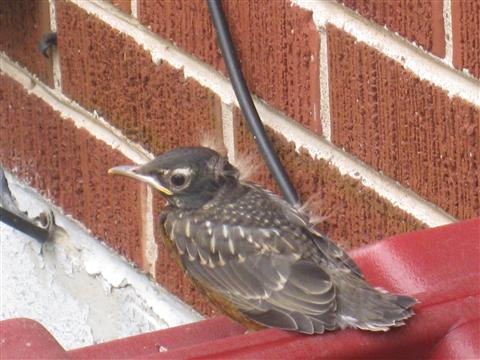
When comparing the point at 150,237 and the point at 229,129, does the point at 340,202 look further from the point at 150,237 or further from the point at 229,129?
the point at 150,237

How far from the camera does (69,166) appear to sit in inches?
124

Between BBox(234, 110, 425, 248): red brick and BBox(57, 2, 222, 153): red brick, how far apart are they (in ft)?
0.64

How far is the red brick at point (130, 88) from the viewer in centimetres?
264

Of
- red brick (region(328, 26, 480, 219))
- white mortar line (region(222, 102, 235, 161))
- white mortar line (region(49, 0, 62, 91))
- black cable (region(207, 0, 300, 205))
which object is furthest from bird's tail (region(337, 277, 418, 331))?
white mortar line (region(49, 0, 62, 91))

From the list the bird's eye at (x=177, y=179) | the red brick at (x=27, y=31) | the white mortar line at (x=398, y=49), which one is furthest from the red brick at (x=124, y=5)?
the bird's eye at (x=177, y=179)

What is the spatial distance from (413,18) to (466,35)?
0.36 ft

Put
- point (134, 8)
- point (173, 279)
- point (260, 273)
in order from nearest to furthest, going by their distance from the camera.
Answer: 1. point (260, 273)
2. point (134, 8)
3. point (173, 279)

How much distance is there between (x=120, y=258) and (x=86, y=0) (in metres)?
0.59

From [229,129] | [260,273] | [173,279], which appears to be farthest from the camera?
[173,279]

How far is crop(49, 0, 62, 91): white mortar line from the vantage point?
3.03 metres

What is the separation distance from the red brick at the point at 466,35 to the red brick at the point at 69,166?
105cm

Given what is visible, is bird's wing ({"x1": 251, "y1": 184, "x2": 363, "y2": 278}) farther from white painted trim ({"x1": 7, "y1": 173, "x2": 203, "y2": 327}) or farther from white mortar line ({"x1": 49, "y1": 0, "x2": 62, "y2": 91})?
white mortar line ({"x1": 49, "y1": 0, "x2": 62, "y2": 91})

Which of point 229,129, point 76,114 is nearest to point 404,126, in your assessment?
point 229,129

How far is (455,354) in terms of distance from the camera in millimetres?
1480
